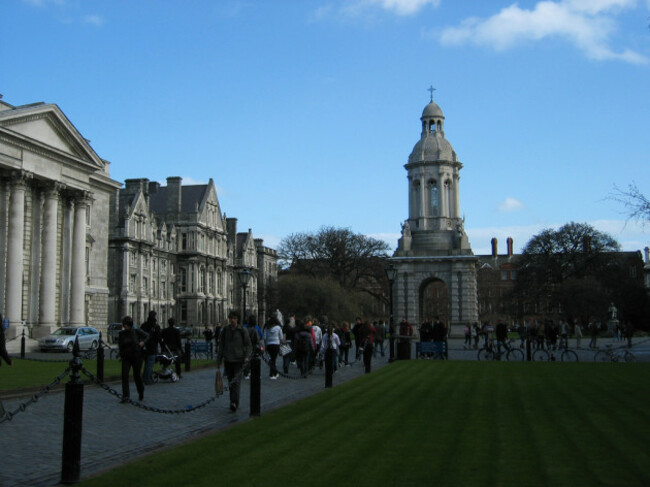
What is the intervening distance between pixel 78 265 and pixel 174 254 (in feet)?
128

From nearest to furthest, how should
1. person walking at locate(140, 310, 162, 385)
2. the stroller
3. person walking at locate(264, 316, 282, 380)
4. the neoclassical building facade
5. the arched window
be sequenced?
person walking at locate(140, 310, 162, 385) < the stroller < person walking at locate(264, 316, 282, 380) < the neoclassical building facade < the arched window

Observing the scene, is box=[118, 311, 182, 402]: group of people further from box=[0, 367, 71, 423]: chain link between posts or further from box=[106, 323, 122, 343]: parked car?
box=[106, 323, 122, 343]: parked car

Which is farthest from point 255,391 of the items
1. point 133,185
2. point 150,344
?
point 133,185

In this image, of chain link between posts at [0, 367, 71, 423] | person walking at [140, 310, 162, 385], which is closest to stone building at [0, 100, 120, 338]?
person walking at [140, 310, 162, 385]

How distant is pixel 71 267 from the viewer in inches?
1911

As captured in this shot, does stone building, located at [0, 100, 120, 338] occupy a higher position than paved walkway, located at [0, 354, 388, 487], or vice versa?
stone building, located at [0, 100, 120, 338]

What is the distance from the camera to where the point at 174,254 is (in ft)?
288

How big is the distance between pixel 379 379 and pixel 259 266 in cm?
9460

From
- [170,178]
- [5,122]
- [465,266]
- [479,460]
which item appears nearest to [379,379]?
[479,460]

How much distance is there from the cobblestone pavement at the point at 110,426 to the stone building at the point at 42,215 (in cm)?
A: 2388

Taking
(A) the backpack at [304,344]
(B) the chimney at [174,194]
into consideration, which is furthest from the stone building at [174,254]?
(A) the backpack at [304,344]

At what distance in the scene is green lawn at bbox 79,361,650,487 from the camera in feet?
28.4

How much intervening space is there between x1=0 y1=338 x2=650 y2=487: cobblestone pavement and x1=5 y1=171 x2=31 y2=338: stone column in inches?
908

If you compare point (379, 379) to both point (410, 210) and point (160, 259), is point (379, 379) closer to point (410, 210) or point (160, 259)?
point (410, 210)
